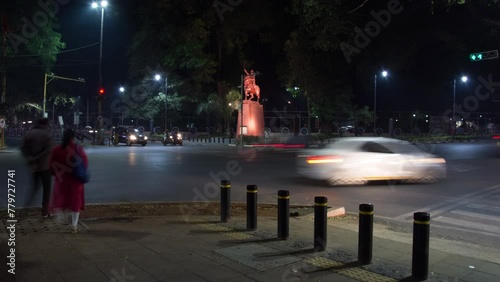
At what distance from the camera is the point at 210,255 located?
6.39 metres

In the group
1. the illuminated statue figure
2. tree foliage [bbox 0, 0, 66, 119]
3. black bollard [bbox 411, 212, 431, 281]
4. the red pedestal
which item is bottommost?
black bollard [bbox 411, 212, 431, 281]

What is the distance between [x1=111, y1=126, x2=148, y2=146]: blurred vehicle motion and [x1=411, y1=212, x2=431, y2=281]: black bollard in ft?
119

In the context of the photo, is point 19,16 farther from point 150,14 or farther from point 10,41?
point 150,14

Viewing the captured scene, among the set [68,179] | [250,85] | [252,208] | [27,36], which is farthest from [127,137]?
[252,208]

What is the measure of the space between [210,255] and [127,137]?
116 feet

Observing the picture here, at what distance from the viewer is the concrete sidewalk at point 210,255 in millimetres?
5570

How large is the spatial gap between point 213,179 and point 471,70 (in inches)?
2034

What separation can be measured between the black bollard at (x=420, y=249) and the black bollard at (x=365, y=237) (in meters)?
0.63

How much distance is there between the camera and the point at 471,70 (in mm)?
57031

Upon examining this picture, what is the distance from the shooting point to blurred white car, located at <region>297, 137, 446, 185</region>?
1431cm

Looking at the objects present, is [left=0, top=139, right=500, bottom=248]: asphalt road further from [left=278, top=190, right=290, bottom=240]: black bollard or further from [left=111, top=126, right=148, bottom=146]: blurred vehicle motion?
[left=111, top=126, right=148, bottom=146]: blurred vehicle motion

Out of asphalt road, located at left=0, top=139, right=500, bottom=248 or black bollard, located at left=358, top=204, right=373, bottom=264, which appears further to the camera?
asphalt road, located at left=0, top=139, right=500, bottom=248

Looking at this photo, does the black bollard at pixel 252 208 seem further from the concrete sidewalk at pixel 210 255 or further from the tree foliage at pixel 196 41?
the tree foliage at pixel 196 41

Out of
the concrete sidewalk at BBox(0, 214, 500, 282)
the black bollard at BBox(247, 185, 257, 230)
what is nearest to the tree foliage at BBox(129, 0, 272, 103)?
the black bollard at BBox(247, 185, 257, 230)
